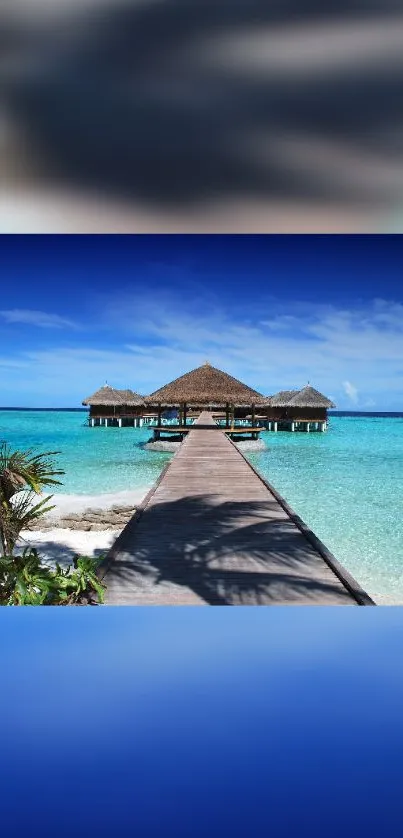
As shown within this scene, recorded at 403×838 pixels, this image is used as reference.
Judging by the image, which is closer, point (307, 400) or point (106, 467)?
point (106, 467)

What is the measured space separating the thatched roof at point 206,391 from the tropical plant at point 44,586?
14604 mm

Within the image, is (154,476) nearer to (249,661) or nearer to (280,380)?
(249,661)

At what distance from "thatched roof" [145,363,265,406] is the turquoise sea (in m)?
1.82

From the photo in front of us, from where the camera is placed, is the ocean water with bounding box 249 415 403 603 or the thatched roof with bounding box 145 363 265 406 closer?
the ocean water with bounding box 249 415 403 603

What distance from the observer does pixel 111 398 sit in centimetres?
3028

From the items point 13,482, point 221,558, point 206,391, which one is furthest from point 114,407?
point 221,558

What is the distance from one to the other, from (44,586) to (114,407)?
29.5m

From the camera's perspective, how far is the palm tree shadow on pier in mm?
2344

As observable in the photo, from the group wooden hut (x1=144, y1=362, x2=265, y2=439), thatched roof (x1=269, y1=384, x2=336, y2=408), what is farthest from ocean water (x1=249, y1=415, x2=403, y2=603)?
thatched roof (x1=269, y1=384, x2=336, y2=408)
